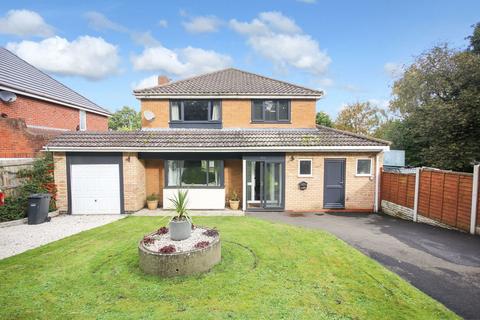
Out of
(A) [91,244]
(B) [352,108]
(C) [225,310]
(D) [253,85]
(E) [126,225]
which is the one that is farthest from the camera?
(B) [352,108]

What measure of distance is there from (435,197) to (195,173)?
34.0ft

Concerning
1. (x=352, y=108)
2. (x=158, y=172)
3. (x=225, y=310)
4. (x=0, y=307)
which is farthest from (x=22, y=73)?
(x=352, y=108)

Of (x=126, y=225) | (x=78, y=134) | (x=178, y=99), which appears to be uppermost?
(x=178, y=99)

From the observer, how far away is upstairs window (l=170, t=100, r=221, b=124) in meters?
14.3

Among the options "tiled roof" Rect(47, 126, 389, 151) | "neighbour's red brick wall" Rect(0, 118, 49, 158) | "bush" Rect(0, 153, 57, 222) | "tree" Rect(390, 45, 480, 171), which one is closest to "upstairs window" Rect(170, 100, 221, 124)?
"tiled roof" Rect(47, 126, 389, 151)

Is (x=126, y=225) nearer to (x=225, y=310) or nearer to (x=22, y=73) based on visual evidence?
(x=225, y=310)

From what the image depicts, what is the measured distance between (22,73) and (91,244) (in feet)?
49.8

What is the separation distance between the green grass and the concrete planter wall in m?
0.19

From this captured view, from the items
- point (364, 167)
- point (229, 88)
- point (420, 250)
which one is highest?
point (229, 88)

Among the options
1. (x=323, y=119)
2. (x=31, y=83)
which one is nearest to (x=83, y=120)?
(x=31, y=83)

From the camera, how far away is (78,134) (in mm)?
12883

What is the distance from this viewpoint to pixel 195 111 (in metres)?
14.4

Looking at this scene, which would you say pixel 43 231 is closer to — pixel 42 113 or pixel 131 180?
pixel 131 180

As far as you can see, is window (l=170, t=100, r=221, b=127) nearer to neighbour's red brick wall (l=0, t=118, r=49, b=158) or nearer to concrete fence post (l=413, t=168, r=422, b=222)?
neighbour's red brick wall (l=0, t=118, r=49, b=158)
